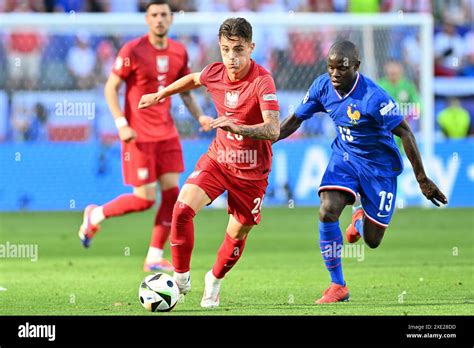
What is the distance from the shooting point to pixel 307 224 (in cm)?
1706

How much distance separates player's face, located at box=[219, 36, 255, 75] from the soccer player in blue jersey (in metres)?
0.86

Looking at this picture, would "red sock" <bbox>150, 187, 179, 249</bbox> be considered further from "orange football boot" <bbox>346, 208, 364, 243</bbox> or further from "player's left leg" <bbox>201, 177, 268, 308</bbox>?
"player's left leg" <bbox>201, 177, 268, 308</bbox>

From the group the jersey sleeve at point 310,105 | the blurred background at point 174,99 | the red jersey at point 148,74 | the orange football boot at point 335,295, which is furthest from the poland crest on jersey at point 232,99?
the blurred background at point 174,99

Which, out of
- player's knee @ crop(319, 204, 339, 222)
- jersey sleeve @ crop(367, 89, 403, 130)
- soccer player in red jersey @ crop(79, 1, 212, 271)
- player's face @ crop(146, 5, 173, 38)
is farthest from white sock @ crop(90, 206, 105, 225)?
jersey sleeve @ crop(367, 89, 403, 130)

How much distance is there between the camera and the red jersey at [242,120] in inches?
341

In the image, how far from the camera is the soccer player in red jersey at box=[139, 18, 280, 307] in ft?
27.9

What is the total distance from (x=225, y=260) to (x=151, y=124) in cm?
350

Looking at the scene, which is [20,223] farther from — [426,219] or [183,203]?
[183,203]

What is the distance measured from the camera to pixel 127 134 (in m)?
11.3

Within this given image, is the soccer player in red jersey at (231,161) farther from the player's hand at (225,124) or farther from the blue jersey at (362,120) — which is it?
the blue jersey at (362,120)

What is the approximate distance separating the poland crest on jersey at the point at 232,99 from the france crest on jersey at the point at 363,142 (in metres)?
1.00

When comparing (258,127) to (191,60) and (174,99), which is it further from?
(191,60)

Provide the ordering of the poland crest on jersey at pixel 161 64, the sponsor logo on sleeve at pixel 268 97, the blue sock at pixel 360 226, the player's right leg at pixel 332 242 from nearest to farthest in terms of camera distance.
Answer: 1. the sponsor logo on sleeve at pixel 268 97
2. the player's right leg at pixel 332 242
3. the blue sock at pixel 360 226
4. the poland crest on jersey at pixel 161 64

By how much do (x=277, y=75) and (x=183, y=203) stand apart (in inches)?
455
